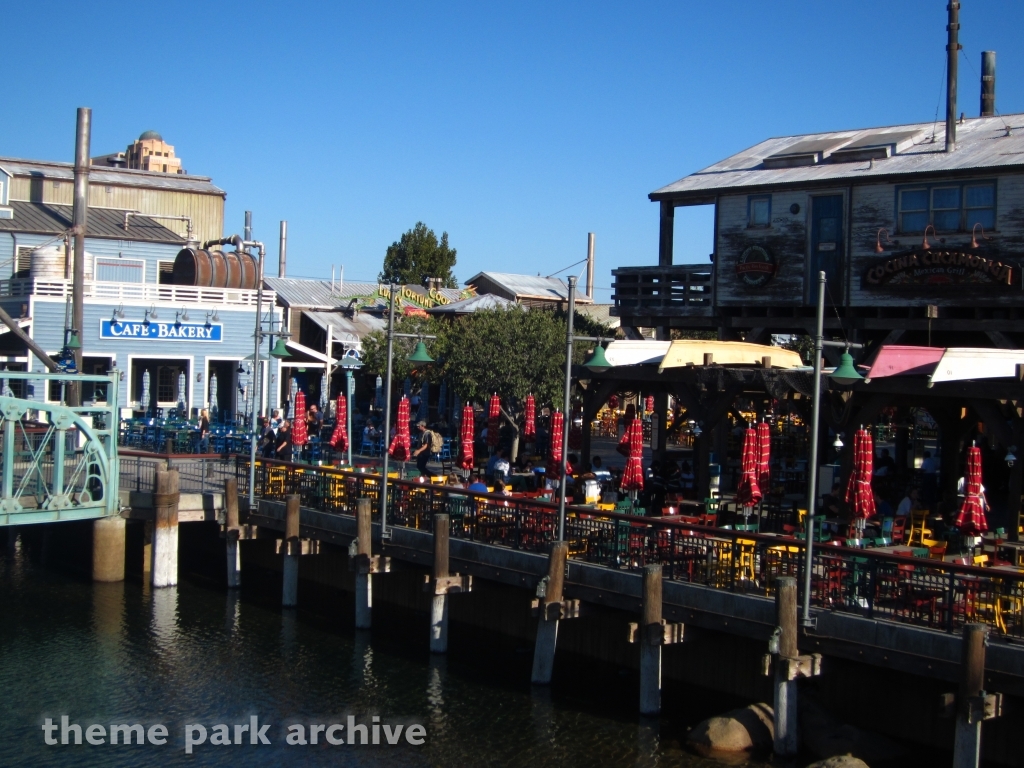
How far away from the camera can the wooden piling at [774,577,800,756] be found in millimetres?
14812

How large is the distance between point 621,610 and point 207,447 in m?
17.1

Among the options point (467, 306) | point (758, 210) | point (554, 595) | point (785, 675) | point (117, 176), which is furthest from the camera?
point (117, 176)

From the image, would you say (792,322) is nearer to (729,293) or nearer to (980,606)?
(729,293)

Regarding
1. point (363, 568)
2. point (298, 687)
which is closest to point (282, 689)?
point (298, 687)

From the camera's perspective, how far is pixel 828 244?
26.2 m

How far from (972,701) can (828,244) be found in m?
14.8

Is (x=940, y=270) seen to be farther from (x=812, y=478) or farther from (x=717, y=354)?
(x=812, y=478)

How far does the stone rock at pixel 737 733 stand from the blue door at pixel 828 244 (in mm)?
12776

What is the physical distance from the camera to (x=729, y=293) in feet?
90.9

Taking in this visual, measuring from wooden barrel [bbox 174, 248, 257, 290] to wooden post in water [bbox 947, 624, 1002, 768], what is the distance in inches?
1390

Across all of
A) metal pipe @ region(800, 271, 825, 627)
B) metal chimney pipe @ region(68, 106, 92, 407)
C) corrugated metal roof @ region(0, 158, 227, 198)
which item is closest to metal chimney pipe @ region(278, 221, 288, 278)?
corrugated metal roof @ region(0, 158, 227, 198)

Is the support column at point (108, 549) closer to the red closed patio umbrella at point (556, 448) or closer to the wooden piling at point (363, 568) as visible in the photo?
the wooden piling at point (363, 568)

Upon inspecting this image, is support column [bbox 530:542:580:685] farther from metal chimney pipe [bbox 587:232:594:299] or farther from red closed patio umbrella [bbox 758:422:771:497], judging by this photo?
metal chimney pipe [bbox 587:232:594:299]

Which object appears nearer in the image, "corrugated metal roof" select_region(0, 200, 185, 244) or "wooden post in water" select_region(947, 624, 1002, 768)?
"wooden post in water" select_region(947, 624, 1002, 768)
